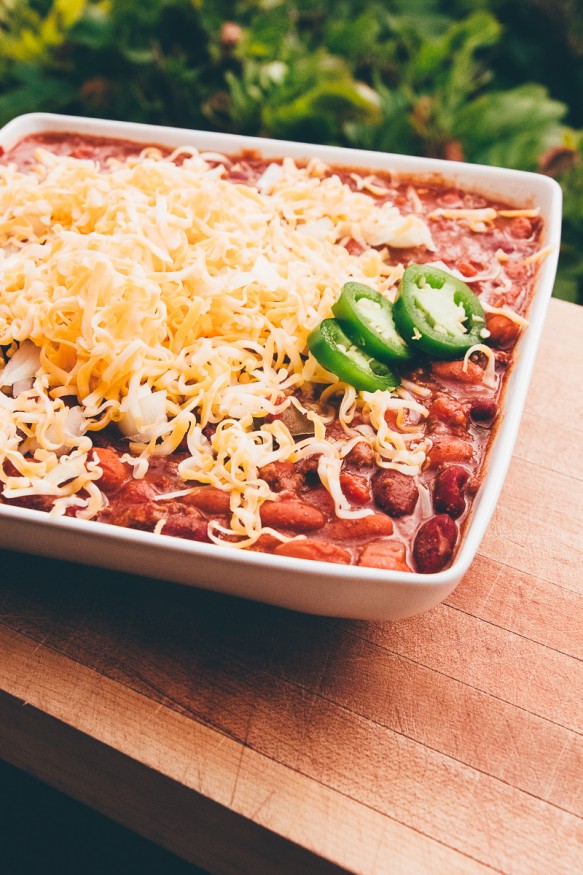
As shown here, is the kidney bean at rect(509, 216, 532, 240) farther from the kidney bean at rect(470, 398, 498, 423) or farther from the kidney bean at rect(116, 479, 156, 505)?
the kidney bean at rect(116, 479, 156, 505)

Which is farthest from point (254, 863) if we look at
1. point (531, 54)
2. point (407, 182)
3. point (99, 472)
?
point (531, 54)

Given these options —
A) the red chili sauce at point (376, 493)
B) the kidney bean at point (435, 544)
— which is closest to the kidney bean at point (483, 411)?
the red chili sauce at point (376, 493)

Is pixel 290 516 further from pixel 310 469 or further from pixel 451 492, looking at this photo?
pixel 451 492

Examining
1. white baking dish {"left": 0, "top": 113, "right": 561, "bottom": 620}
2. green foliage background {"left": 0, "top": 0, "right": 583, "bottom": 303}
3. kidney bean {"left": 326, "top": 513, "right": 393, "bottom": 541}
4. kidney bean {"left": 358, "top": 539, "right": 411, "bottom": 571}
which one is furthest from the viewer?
green foliage background {"left": 0, "top": 0, "right": 583, "bottom": 303}

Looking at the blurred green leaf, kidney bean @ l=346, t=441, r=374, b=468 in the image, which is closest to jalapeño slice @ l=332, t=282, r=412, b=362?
kidney bean @ l=346, t=441, r=374, b=468

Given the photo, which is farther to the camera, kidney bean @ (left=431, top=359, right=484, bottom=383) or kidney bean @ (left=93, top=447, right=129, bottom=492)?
kidney bean @ (left=431, top=359, right=484, bottom=383)

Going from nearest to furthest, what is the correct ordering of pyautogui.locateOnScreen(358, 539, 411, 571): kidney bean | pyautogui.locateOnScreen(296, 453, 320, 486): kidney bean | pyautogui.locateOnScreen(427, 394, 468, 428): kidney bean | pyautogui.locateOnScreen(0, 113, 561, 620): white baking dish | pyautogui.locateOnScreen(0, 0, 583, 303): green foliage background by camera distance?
pyautogui.locateOnScreen(0, 113, 561, 620): white baking dish < pyautogui.locateOnScreen(358, 539, 411, 571): kidney bean < pyautogui.locateOnScreen(296, 453, 320, 486): kidney bean < pyautogui.locateOnScreen(427, 394, 468, 428): kidney bean < pyautogui.locateOnScreen(0, 0, 583, 303): green foliage background

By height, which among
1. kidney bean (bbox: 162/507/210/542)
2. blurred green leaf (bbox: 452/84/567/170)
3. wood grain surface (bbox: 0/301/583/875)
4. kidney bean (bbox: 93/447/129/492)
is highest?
kidney bean (bbox: 93/447/129/492)
